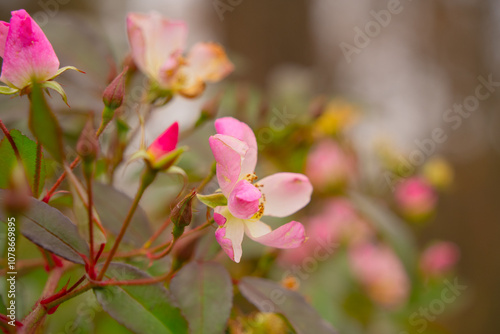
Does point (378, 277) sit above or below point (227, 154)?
below

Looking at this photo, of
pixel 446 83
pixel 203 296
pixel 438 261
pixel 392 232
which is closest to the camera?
pixel 203 296

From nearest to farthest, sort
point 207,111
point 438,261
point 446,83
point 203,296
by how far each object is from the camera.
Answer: point 203,296 → point 207,111 → point 438,261 → point 446,83

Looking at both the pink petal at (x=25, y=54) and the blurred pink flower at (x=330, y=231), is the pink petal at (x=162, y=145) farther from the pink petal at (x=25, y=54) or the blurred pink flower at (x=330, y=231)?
the blurred pink flower at (x=330, y=231)

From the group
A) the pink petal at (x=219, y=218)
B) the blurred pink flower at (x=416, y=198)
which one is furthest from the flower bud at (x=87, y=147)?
the blurred pink flower at (x=416, y=198)

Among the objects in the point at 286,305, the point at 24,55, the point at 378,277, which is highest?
the point at 24,55

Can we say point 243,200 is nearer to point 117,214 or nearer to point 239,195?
point 239,195

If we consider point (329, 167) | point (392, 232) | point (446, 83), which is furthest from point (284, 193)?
Answer: point (446, 83)

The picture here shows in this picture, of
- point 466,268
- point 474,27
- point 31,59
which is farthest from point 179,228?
point 474,27
